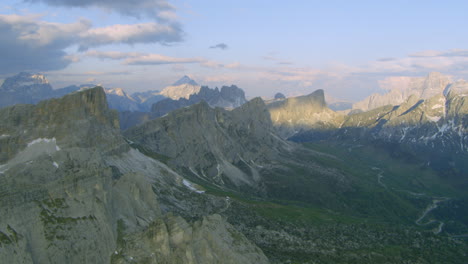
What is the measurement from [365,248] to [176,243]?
7844 cm

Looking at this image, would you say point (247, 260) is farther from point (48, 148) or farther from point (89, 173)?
point (48, 148)

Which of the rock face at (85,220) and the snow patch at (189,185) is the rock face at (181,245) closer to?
the rock face at (85,220)

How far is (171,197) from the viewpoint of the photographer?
13712cm

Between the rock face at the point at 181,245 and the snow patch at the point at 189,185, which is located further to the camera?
the snow patch at the point at 189,185

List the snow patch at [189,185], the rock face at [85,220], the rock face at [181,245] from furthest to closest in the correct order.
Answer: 1. the snow patch at [189,185]
2. the rock face at [181,245]
3. the rock face at [85,220]

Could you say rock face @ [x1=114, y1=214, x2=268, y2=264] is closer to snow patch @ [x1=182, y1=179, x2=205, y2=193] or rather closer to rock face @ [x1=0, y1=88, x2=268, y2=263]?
rock face @ [x1=0, y1=88, x2=268, y2=263]

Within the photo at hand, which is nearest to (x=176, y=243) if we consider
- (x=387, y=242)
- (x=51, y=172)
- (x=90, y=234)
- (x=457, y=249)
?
(x=90, y=234)

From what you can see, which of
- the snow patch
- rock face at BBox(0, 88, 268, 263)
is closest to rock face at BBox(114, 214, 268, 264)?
rock face at BBox(0, 88, 268, 263)

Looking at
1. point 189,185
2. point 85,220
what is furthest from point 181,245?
point 189,185

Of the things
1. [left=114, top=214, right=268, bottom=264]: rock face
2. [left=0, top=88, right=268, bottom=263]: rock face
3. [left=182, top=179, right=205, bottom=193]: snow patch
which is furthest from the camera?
[left=182, top=179, right=205, bottom=193]: snow patch

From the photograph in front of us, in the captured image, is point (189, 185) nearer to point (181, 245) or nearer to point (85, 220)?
point (181, 245)

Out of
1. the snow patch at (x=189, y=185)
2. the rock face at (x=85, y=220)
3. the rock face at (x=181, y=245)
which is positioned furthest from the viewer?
the snow patch at (x=189, y=185)

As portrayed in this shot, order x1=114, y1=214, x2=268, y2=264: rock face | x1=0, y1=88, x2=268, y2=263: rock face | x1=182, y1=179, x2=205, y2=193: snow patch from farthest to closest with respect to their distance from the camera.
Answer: x1=182, y1=179, x2=205, y2=193: snow patch
x1=114, y1=214, x2=268, y2=264: rock face
x1=0, y1=88, x2=268, y2=263: rock face

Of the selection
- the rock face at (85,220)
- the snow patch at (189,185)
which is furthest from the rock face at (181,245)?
the snow patch at (189,185)
